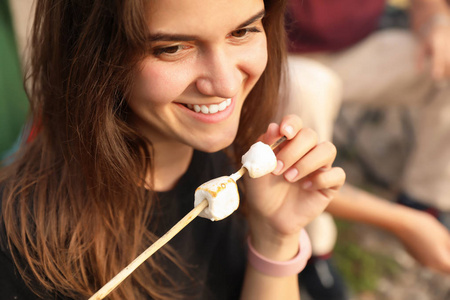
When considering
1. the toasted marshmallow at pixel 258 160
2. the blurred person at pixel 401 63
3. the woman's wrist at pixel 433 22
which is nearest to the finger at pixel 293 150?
the toasted marshmallow at pixel 258 160

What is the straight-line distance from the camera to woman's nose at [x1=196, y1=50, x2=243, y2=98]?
101 centimetres

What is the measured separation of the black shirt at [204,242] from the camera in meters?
1.33

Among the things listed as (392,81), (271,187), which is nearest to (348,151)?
(392,81)

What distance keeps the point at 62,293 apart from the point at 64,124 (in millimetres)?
394

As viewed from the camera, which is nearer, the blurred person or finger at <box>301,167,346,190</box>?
finger at <box>301,167,346,190</box>

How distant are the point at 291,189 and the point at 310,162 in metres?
0.17

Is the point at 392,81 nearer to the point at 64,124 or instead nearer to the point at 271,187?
the point at 271,187

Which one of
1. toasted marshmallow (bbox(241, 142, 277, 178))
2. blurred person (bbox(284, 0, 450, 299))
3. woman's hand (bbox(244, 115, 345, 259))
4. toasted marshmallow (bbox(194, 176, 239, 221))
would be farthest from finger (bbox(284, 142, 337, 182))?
blurred person (bbox(284, 0, 450, 299))

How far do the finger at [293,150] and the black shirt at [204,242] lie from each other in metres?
0.33

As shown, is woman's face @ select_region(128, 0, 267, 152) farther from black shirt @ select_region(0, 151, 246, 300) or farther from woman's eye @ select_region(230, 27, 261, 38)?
black shirt @ select_region(0, 151, 246, 300)

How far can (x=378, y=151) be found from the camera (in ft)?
10.3

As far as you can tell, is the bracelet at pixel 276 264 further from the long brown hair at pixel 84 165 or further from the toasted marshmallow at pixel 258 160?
the toasted marshmallow at pixel 258 160

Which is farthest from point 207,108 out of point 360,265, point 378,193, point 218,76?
point 378,193

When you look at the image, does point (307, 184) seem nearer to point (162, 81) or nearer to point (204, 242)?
point (204, 242)
